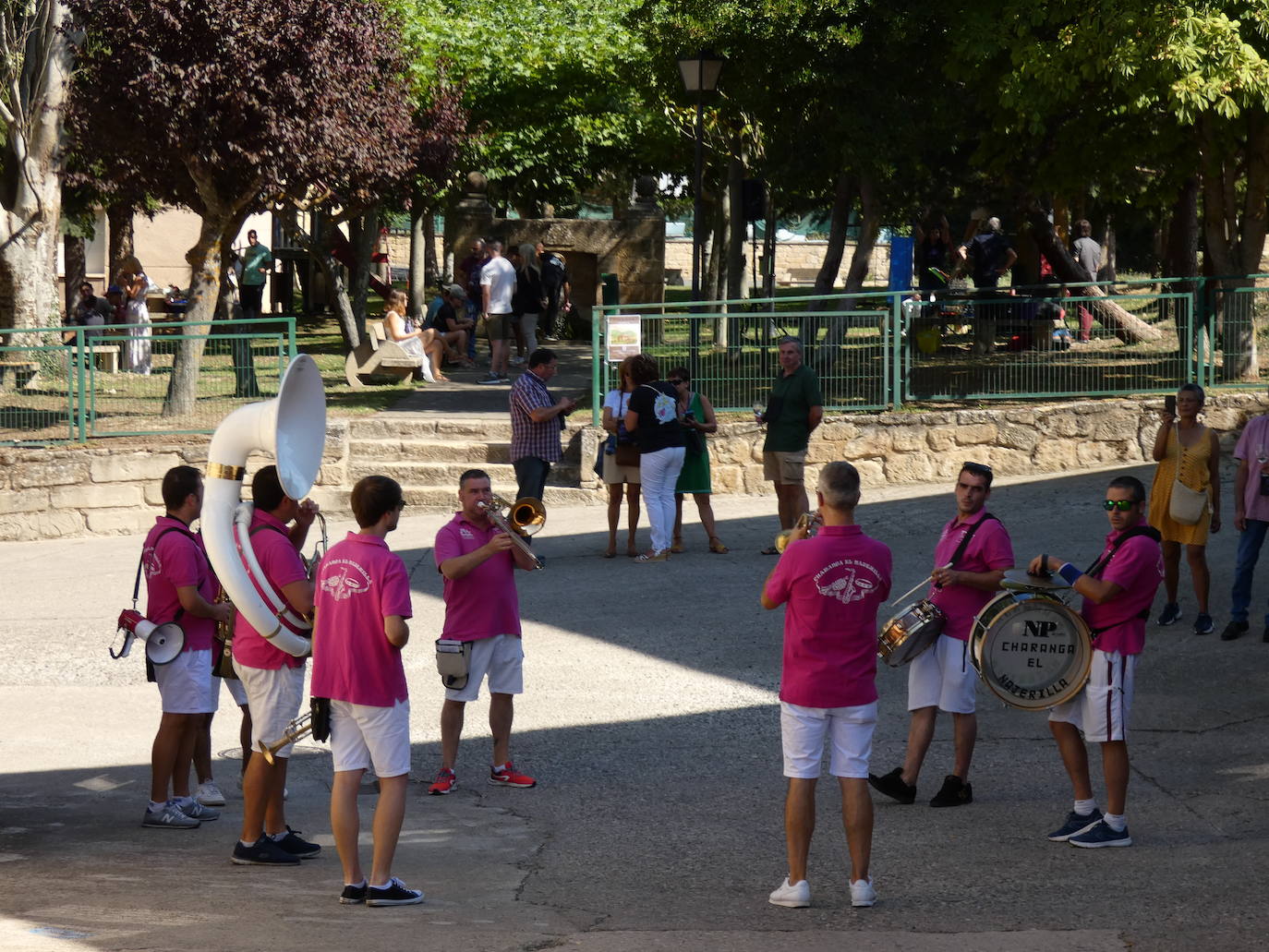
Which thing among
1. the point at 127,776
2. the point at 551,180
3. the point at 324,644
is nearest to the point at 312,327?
the point at 551,180

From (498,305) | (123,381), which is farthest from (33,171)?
(498,305)

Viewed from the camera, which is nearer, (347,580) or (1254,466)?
(347,580)

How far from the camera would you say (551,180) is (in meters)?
28.6

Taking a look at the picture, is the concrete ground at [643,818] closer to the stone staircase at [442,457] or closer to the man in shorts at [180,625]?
the man in shorts at [180,625]

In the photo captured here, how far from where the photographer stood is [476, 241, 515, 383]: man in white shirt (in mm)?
18859

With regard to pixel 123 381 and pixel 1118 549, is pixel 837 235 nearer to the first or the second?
pixel 123 381

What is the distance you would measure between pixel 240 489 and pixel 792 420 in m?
7.07

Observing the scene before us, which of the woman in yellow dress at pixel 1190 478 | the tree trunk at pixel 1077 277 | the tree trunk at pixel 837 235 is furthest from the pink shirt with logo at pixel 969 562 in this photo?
the tree trunk at pixel 837 235

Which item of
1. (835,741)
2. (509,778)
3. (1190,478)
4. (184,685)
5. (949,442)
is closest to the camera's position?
(835,741)

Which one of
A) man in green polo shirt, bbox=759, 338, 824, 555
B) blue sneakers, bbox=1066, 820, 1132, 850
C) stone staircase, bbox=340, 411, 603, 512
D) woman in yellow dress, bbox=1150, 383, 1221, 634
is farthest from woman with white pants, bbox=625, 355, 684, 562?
blue sneakers, bbox=1066, 820, 1132, 850

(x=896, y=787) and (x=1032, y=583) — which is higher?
(x=1032, y=583)

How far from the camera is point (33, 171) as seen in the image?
18906 mm

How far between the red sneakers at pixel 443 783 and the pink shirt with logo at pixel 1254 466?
18.0ft

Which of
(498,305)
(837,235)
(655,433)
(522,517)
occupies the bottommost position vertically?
(522,517)
